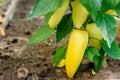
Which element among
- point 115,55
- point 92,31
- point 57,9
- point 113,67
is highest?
point 57,9

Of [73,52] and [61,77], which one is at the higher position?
[73,52]

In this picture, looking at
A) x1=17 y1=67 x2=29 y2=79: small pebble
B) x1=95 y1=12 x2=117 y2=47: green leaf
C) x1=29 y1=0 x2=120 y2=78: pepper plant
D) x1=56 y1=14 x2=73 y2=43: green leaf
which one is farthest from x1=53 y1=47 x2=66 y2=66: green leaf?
x1=95 y1=12 x2=117 y2=47: green leaf

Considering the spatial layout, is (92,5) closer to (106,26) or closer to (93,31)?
(106,26)

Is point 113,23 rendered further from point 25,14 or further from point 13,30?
point 25,14

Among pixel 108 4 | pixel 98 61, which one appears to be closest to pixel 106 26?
pixel 108 4

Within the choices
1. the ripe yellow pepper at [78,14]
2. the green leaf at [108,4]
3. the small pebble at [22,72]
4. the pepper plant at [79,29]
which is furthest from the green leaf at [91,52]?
the small pebble at [22,72]

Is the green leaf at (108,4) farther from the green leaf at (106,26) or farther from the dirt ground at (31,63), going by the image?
the dirt ground at (31,63)

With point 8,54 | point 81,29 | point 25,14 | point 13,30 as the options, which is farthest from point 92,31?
point 25,14

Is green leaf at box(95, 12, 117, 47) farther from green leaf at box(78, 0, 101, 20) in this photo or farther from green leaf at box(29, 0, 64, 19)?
green leaf at box(29, 0, 64, 19)
